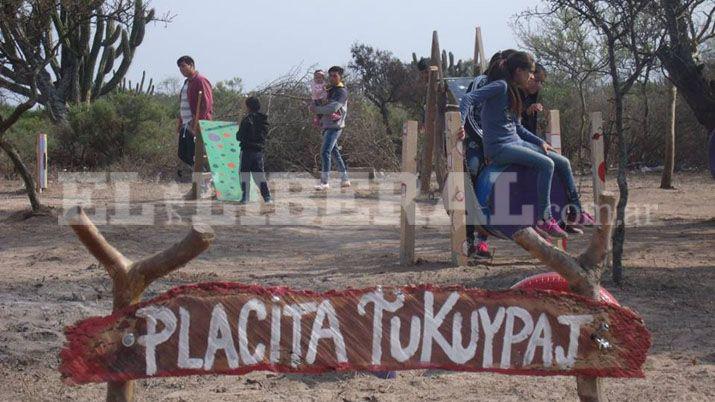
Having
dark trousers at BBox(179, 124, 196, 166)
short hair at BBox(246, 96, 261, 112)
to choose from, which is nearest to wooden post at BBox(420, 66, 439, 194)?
short hair at BBox(246, 96, 261, 112)

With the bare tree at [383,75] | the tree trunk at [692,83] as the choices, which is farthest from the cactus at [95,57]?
the tree trunk at [692,83]

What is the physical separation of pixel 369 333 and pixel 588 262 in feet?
2.86

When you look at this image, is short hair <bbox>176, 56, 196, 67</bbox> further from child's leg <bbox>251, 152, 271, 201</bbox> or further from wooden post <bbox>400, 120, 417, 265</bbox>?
wooden post <bbox>400, 120, 417, 265</bbox>

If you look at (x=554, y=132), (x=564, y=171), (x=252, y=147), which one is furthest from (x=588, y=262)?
(x=252, y=147)

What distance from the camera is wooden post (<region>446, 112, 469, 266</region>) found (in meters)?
7.35

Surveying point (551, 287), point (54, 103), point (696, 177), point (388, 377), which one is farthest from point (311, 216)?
point (54, 103)

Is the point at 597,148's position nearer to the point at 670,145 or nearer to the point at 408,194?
the point at 408,194

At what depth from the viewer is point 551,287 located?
13.5 feet

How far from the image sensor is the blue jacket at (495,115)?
260 inches

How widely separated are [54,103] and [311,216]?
459 inches

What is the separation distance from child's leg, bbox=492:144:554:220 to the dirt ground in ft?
2.15

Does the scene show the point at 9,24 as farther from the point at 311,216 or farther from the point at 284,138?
the point at 284,138

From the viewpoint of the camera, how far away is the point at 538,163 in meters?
6.53

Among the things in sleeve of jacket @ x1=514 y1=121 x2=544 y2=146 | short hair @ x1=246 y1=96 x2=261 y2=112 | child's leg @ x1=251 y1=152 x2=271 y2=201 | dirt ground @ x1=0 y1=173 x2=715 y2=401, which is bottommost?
dirt ground @ x1=0 y1=173 x2=715 y2=401
